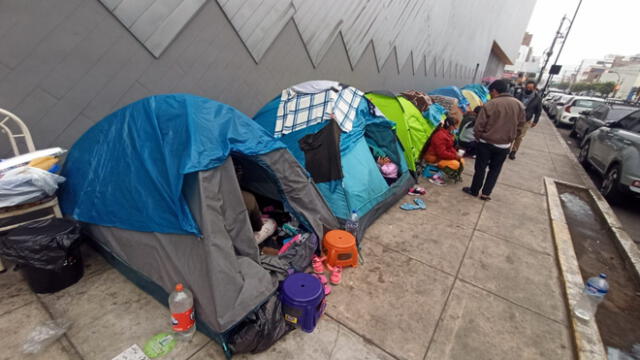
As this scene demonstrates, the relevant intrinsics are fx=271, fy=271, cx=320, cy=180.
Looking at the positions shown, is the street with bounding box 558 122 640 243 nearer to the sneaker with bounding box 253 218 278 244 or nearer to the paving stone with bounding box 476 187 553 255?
the paving stone with bounding box 476 187 553 255

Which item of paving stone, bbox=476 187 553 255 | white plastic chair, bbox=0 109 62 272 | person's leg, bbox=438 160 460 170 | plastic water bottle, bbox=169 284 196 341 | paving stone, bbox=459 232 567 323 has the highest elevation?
white plastic chair, bbox=0 109 62 272

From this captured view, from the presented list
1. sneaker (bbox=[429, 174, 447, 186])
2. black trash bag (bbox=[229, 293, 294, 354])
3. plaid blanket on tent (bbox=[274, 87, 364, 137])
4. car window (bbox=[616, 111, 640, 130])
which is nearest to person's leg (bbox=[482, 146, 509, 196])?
sneaker (bbox=[429, 174, 447, 186])

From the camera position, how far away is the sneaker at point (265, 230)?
3107 millimetres

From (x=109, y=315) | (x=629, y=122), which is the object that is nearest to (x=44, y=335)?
(x=109, y=315)

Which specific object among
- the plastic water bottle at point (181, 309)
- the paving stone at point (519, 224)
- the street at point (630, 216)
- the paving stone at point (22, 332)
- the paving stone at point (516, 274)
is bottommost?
the paving stone at point (22, 332)

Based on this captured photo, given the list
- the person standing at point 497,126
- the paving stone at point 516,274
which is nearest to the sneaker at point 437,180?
the person standing at point 497,126

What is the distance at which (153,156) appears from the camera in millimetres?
2320

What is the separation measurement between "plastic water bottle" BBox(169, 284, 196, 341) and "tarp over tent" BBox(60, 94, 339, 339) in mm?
64

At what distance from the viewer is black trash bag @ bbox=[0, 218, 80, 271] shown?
233 centimetres

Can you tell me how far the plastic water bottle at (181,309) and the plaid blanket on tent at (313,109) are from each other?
235 cm

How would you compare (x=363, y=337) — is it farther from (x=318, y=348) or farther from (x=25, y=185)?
(x=25, y=185)

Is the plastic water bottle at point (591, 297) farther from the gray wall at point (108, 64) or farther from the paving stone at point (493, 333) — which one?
the gray wall at point (108, 64)

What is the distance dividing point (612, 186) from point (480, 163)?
3.13 metres

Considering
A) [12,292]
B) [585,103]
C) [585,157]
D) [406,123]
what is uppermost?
[585,103]
